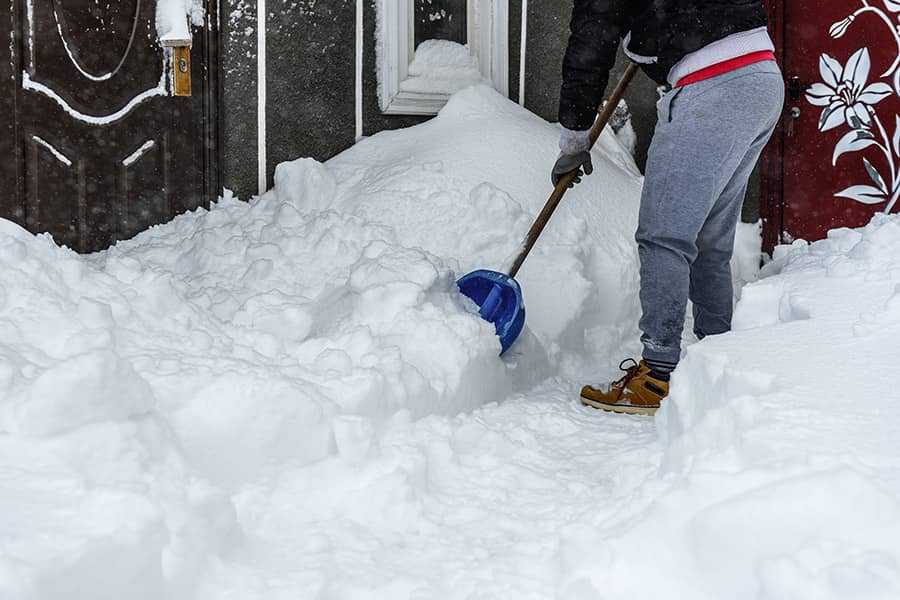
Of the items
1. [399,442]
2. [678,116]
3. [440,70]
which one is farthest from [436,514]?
[440,70]

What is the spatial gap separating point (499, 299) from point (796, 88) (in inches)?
85.8

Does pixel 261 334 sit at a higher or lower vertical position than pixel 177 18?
lower

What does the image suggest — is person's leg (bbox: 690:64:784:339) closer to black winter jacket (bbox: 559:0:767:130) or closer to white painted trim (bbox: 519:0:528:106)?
black winter jacket (bbox: 559:0:767:130)

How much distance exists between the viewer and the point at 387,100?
411cm

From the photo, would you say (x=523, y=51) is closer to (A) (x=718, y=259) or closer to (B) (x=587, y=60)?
(B) (x=587, y=60)

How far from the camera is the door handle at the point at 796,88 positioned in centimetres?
406

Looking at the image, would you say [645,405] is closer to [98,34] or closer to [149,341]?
[149,341]

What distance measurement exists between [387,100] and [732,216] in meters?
1.91

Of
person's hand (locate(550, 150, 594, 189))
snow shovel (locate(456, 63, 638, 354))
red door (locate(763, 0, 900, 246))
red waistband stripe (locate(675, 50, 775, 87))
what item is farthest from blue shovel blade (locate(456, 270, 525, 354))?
red door (locate(763, 0, 900, 246))

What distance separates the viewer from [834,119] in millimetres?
4016

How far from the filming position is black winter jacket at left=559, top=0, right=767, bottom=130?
252 centimetres

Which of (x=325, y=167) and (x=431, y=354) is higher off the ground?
(x=325, y=167)

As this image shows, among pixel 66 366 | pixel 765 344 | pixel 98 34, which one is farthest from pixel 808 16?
pixel 66 366

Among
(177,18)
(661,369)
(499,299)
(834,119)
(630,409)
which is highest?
(177,18)
